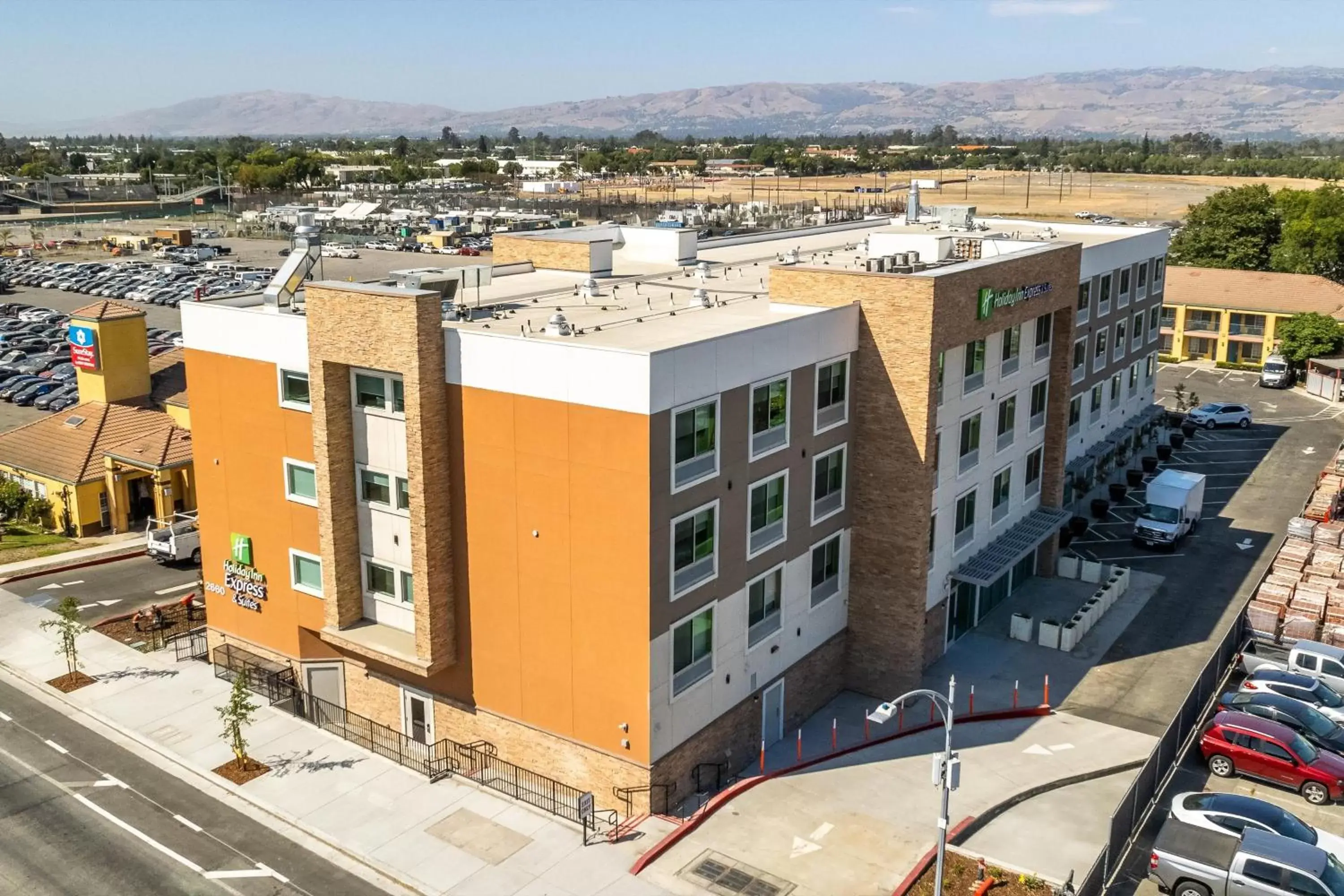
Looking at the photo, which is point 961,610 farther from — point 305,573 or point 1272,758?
point 305,573

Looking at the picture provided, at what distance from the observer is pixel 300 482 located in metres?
32.6

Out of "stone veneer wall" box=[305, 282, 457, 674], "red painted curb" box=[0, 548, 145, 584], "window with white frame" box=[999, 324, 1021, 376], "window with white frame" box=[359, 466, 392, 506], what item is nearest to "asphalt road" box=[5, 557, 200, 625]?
"red painted curb" box=[0, 548, 145, 584]

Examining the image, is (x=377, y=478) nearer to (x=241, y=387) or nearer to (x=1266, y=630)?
(x=241, y=387)

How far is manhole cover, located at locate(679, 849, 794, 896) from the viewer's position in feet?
82.3

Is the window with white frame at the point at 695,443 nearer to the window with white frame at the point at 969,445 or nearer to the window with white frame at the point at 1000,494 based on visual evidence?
the window with white frame at the point at 969,445

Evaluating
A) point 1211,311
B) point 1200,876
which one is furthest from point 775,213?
point 1200,876

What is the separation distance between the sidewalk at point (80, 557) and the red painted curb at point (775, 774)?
3030 cm

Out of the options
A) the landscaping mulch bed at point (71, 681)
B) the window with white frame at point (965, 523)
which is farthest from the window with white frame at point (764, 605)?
the landscaping mulch bed at point (71, 681)

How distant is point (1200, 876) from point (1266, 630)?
53.5 feet

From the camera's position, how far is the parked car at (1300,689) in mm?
33531

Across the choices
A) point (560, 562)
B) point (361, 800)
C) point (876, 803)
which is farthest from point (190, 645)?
point (876, 803)

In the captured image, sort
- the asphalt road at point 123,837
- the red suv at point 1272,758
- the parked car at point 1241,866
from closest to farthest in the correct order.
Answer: the parked car at point 1241,866
the asphalt road at point 123,837
the red suv at point 1272,758

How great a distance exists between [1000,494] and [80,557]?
120 feet

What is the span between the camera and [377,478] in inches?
1225
